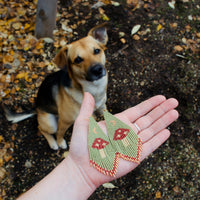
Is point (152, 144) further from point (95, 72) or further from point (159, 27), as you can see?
point (159, 27)

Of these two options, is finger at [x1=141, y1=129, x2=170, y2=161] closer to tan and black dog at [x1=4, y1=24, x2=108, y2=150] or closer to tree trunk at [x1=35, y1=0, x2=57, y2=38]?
tan and black dog at [x1=4, y1=24, x2=108, y2=150]

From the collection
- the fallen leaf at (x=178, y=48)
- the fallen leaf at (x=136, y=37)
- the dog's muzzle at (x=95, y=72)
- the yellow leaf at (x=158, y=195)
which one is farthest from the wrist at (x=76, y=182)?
the fallen leaf at (x=178, y=48)

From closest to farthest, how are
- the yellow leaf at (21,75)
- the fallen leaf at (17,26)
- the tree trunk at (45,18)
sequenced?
the tree trunk at (45,18) < the yellow leaf at (21,75) < the fallen leaf at (17,26)

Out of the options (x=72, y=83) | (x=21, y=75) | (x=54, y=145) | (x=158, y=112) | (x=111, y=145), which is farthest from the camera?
(x=21, y=75)

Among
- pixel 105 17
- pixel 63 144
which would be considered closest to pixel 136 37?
pixel 105 17

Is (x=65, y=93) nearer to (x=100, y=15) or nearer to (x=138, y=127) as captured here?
(x=138, y=127)

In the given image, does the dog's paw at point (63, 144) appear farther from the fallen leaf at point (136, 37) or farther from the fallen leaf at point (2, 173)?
the fallen leaf at point (136, 37)
